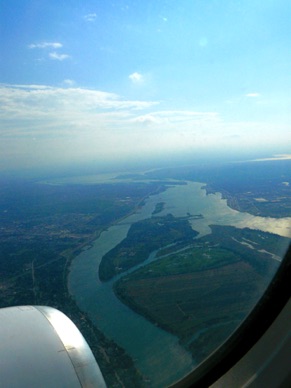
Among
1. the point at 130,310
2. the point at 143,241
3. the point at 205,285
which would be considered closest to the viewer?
the point at 205,285

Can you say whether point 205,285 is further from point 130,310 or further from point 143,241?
point 143,241

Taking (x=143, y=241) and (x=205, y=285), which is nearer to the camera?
(x=205, y=285)

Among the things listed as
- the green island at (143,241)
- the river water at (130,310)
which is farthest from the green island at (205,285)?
the green island at (143,241)

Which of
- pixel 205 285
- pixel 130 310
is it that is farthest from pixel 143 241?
pixel 205 285

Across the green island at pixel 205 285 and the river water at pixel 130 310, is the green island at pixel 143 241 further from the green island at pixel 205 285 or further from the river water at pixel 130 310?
the green island at pixel 205 285

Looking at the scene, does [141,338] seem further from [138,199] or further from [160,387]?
[138,199]
